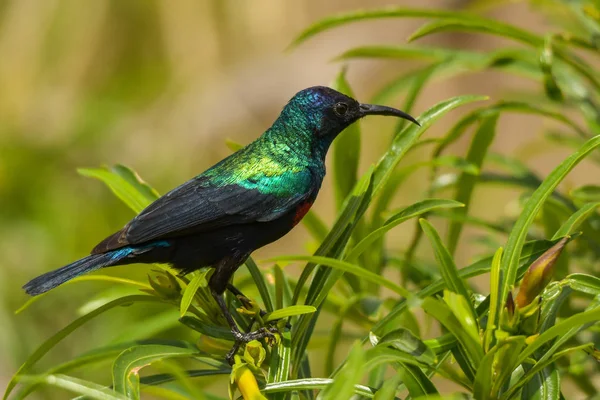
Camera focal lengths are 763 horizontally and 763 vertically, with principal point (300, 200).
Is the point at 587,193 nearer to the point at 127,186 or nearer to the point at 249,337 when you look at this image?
the point at 249,337

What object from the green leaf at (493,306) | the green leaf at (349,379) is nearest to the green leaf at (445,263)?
the green leaf at (493,306)

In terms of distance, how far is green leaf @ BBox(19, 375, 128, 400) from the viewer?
1195 millimetres

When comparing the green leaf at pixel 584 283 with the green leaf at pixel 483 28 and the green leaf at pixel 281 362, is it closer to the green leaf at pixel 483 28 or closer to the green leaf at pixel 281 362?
the green leaf at pixel 281 362

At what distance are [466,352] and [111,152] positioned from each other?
4.34m

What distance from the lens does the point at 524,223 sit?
4.69ft

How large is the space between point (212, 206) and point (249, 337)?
0.47 metres

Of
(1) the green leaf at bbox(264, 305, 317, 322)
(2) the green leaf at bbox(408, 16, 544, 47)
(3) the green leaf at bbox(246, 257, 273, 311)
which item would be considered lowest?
(1) the green leaf at bbox(264, 305, 317, 322)

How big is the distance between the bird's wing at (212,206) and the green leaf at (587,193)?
688 mm

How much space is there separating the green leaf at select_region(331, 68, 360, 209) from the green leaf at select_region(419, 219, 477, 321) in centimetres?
69

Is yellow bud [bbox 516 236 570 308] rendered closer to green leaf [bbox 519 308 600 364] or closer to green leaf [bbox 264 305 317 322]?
green leaf [bbox 519 308 600 364]

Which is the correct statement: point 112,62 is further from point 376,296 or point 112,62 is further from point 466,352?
point 466,352

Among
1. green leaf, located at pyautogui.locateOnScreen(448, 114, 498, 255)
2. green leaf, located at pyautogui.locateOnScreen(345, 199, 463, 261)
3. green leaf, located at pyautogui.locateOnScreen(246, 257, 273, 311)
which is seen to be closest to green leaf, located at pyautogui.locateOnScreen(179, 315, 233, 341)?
green leaf, located at pyautogui.locateOnScreen(246, 257, 273, 311)

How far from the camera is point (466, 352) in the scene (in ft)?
4.53

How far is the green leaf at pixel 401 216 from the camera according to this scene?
1.46 meters
